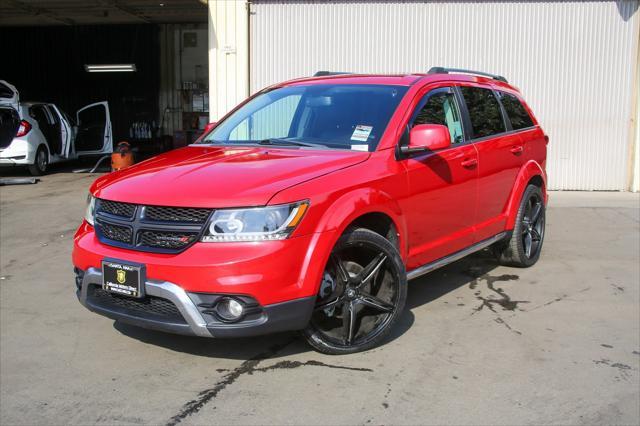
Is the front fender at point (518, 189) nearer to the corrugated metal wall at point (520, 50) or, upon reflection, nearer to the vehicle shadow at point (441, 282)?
the vehicle shadow at point (441, 282)

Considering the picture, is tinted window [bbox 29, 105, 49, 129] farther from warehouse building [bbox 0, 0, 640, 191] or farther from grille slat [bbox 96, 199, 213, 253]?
grille slat [bbox 96, 199, 213, 253]

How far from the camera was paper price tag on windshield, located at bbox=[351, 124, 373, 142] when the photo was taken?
14.9 feet

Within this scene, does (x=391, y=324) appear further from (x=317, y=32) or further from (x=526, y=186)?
(x=317, y=32)

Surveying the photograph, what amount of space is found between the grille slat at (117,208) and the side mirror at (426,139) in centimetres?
182

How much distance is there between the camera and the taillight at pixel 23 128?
13.6m

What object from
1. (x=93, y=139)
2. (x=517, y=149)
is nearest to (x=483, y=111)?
(x=517, y=149)

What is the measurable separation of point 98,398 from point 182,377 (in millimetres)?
483

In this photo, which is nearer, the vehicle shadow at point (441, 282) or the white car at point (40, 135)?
the vehicle shadow at point (441, 282)

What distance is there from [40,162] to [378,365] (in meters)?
12.2

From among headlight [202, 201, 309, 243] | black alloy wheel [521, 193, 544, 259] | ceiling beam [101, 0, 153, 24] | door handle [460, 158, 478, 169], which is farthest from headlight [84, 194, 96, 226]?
ceiling beam [101, 0, 153, 24]

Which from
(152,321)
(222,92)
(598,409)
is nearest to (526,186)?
(598,409)

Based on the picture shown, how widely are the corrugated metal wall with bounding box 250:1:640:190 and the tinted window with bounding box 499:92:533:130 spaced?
20.0 ft

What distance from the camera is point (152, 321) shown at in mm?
3732

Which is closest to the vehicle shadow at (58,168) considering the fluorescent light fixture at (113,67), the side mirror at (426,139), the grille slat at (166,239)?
the fluorescent light fixture at (113,67)
